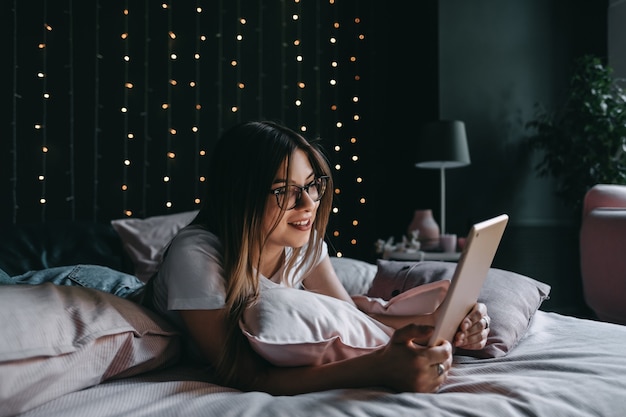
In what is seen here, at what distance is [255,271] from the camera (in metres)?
1.09

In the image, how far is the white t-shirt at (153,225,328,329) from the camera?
93 cm

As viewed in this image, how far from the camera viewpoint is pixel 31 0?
9.78 feet

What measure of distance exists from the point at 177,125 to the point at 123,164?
0.39 meters

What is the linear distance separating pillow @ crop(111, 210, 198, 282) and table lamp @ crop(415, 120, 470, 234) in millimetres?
1415

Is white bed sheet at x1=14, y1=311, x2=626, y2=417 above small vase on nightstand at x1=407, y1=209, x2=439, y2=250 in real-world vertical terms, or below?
above

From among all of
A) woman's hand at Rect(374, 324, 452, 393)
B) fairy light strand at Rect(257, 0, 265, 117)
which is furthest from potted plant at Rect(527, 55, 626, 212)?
woman's hand at Rect(374, 324, 452, 393)

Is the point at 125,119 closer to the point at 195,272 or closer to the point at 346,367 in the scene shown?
the point at 195,272

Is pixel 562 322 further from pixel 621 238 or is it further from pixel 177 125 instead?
pixel 177 125

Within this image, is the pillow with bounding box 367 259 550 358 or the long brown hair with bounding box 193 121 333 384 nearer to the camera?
the long brown hair with bounding box 193 121 333 384

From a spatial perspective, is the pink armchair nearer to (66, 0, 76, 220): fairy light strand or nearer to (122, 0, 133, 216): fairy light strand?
(122, 0, 133, 216): fairy light strand

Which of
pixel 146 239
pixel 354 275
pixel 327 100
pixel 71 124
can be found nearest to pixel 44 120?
pixel 71 124

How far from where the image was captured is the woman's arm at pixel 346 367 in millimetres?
822

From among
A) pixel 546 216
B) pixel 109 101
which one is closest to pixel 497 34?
pixel 546 216

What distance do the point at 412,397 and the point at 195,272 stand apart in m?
0.43
